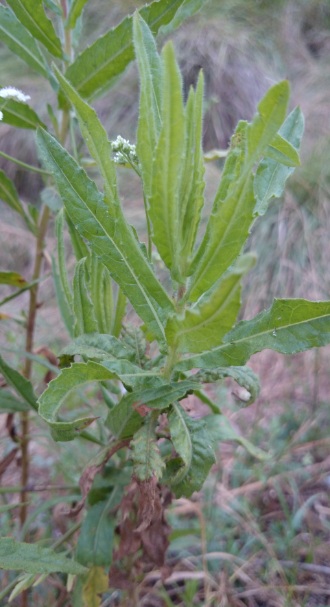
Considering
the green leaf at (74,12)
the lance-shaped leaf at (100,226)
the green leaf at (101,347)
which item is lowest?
the green leaf at (101,347)

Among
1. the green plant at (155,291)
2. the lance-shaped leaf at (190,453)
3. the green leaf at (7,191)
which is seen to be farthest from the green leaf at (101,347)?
the green leaf at (7,191)

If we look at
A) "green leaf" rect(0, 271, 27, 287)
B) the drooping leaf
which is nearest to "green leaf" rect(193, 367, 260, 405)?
the drooping leaf

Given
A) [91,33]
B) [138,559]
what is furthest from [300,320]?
[91,33]

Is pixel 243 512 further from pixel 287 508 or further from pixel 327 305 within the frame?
pixel 327 305

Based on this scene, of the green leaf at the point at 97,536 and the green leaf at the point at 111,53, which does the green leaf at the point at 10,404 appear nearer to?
the green leaf at the point at 97,536

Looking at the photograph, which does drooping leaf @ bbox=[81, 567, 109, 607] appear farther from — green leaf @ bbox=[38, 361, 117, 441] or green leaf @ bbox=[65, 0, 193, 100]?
green leaf @ bbox=[65, 0, 193, 100]

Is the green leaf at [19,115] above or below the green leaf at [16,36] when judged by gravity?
below
